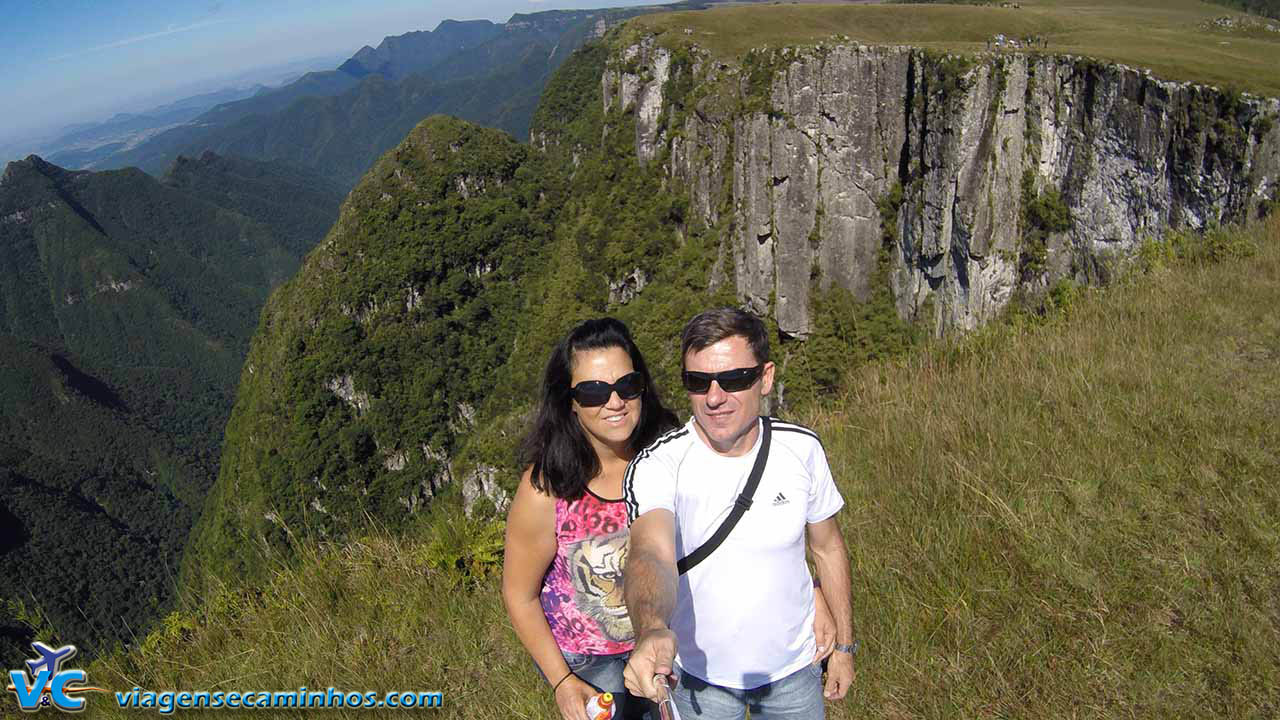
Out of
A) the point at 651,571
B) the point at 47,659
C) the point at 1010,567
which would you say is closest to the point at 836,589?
the point at 651,571

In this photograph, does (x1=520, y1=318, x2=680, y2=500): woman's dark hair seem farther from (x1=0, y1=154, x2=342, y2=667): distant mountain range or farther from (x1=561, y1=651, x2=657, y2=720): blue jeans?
(x1=0, y1=154, x2=342, y2=667): distant mountain range

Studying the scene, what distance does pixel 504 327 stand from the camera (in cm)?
5981

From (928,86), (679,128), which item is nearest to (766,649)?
(928,86)

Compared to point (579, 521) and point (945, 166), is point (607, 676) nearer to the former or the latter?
point (579, 521)

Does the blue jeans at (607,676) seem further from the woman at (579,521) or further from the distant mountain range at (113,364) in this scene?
the distant mountain range at (113,364)

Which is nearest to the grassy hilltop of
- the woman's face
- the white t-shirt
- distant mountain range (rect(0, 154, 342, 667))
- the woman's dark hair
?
the white t-shirt

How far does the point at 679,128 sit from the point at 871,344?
875 inches

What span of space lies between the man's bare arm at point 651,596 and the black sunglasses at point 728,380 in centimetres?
37

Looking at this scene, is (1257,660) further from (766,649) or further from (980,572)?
(766,649)

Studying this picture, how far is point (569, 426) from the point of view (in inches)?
82.8

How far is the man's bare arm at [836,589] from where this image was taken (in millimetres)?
1966

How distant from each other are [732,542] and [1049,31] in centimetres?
3327

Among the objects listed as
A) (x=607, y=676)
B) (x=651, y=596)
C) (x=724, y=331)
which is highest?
(x=724, y=331)

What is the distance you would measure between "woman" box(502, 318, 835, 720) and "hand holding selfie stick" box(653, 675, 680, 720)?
19.9 inches
